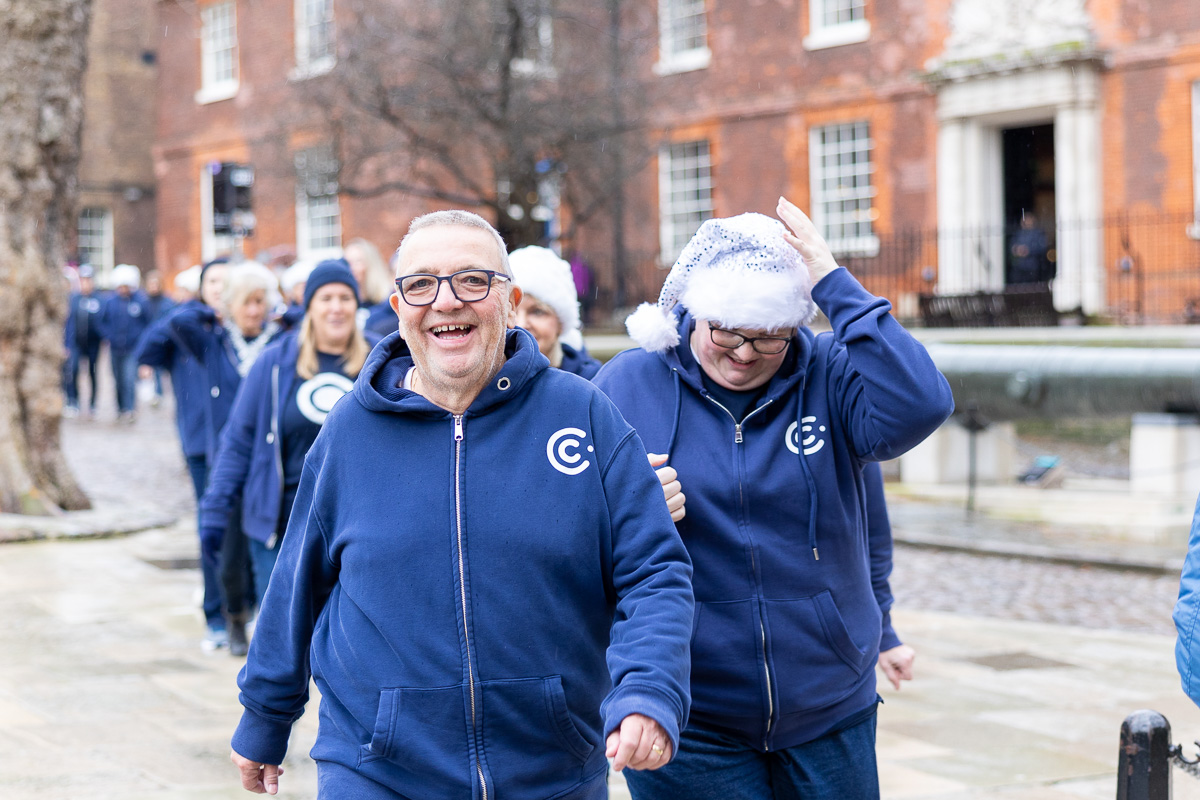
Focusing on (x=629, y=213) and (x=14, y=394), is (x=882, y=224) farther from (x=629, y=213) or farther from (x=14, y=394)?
(x=14, y=394)

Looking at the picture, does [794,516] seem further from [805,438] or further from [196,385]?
[196,385]

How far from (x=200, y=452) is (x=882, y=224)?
18700 millimetres

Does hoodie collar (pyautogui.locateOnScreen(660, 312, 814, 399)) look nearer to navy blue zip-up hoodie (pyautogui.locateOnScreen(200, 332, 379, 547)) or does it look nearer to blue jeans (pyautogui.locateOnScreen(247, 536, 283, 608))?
navy blue zip-up hoodie (pyautogui.locateOnScreen(200, 332, 379, 547))

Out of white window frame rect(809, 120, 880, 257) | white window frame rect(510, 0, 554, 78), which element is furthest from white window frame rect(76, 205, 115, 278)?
white window frame rect(809, 120, 880, 257)

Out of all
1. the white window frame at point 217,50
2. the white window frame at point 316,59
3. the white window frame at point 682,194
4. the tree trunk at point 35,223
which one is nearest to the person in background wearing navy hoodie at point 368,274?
the tree trunk at point 35,223

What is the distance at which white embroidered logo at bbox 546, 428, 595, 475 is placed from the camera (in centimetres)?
271

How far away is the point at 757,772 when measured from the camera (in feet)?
10.5

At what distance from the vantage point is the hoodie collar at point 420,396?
107 inches

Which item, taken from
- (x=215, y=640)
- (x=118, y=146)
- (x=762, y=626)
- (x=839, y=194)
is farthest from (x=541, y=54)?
(x=118, y=146)

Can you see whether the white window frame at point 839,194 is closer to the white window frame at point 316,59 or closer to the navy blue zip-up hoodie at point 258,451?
the white window frame at point 316,59

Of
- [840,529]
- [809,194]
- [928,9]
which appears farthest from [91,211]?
[840,529]

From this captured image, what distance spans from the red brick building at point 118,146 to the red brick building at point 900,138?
9187mm

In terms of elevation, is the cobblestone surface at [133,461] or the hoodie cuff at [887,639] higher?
the hoodie cuff at [887,639]

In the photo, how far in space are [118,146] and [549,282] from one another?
3692 centimetres
